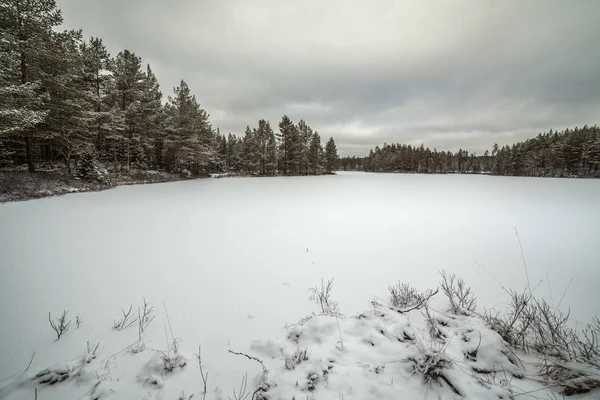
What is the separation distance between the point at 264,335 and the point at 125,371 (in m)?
1.38

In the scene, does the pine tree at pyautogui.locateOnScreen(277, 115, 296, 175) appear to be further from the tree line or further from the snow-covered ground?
the snow-covered ground

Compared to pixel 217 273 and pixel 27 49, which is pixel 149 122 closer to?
pixel 27 49

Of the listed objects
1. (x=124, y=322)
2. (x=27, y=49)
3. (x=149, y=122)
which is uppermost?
(x=27, y=49)

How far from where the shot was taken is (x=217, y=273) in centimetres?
456

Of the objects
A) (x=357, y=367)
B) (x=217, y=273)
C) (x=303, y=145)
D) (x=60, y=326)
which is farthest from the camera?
(x=303, y=145)

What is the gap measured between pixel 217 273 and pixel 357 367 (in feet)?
10.5

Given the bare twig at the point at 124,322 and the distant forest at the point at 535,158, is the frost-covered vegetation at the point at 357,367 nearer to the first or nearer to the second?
the bare twig at the point at 124,322

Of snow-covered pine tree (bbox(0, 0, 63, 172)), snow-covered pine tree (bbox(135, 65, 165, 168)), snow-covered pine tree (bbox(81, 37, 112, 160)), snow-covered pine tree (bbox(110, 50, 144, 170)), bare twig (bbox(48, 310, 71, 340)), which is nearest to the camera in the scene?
bare twig (bbox(48, 310, 71, 340))

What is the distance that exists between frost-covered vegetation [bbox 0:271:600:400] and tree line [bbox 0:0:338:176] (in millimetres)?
15891

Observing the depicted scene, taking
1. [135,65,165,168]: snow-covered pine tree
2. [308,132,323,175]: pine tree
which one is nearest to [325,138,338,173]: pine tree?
[308,132,323,175]: pine tree

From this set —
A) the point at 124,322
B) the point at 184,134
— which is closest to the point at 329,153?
the point at 184,134

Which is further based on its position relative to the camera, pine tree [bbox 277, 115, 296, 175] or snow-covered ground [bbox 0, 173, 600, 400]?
pine tree [bbox 277, 115, 296, 175]

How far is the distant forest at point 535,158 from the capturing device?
59.1 meters

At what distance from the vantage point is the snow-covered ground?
2.39m
